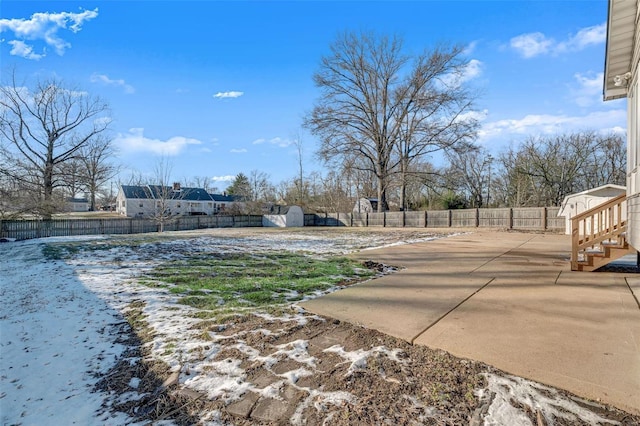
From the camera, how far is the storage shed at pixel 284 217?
93.5 ft

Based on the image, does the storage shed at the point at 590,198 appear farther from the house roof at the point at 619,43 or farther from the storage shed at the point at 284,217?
the storage shed at the point at 284,217

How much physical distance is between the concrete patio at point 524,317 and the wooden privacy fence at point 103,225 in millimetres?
18527

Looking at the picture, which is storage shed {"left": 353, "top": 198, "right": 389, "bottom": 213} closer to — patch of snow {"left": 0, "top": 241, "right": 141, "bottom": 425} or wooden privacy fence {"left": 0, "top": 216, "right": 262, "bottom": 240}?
wooden privacy fence {"left": 0, "top": 216, "right": 262, "bottom": 240}

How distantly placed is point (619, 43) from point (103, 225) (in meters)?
24.8

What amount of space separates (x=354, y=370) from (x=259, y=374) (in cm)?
71

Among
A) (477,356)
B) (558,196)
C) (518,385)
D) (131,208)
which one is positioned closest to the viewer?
(518,385)

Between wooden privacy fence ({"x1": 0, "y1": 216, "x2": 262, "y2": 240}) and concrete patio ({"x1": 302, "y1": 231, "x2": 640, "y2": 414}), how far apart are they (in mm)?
18527

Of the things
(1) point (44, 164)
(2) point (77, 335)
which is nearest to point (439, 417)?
(2) point (77, 335)

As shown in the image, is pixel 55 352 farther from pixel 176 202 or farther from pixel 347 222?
pixel 176 202

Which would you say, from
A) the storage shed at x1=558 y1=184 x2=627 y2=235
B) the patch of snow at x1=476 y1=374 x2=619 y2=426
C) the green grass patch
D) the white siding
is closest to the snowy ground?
the patch of snow at x1=476 y1=374 x2=619 y2=426

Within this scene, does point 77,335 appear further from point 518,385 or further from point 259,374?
point 518,385

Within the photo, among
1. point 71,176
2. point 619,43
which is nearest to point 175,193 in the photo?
point 71,176

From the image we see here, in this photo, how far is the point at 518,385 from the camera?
202cm

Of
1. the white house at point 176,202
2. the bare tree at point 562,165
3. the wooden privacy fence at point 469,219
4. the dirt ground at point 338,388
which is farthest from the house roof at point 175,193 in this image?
the bare tree at point 562,165
